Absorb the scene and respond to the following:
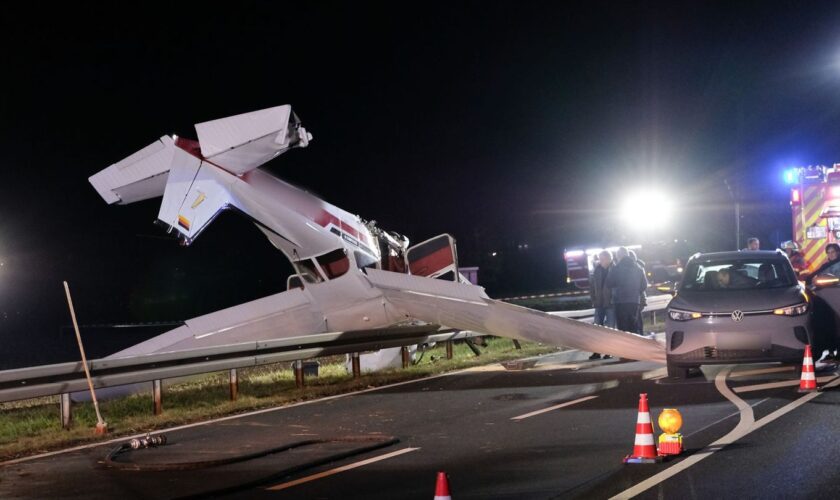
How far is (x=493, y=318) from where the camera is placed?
16391mm

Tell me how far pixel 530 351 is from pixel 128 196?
9.05 metres

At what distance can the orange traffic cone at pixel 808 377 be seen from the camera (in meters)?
12.4

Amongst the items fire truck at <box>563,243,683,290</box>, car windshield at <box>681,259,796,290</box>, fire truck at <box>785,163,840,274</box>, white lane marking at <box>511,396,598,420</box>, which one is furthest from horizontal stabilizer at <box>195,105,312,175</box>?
fire truck at <box>563,243,683,290</box>

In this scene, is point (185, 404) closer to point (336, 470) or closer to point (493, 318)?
point (493, 318)

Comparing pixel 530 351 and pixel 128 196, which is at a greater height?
pixel 128 196

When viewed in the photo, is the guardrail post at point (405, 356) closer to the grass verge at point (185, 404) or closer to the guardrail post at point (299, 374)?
the grass verge at point (185, 404)

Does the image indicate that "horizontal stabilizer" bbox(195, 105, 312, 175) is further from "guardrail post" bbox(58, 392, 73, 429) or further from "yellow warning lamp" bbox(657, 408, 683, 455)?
"yellow warning lamp" bbox(657, 408, 683, 455)

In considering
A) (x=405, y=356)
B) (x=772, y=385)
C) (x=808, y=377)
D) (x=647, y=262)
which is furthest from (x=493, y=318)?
(x=647, y=262)

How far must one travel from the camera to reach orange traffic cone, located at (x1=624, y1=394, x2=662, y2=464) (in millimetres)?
8305

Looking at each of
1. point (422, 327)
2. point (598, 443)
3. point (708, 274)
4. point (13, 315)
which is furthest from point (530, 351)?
point (13, 315)

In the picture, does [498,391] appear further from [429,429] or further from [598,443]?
[598,443]

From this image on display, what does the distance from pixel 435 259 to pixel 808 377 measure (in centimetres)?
951

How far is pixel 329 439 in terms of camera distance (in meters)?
10.3

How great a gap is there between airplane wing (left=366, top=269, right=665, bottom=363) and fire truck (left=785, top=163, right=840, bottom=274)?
9912 millimetres
